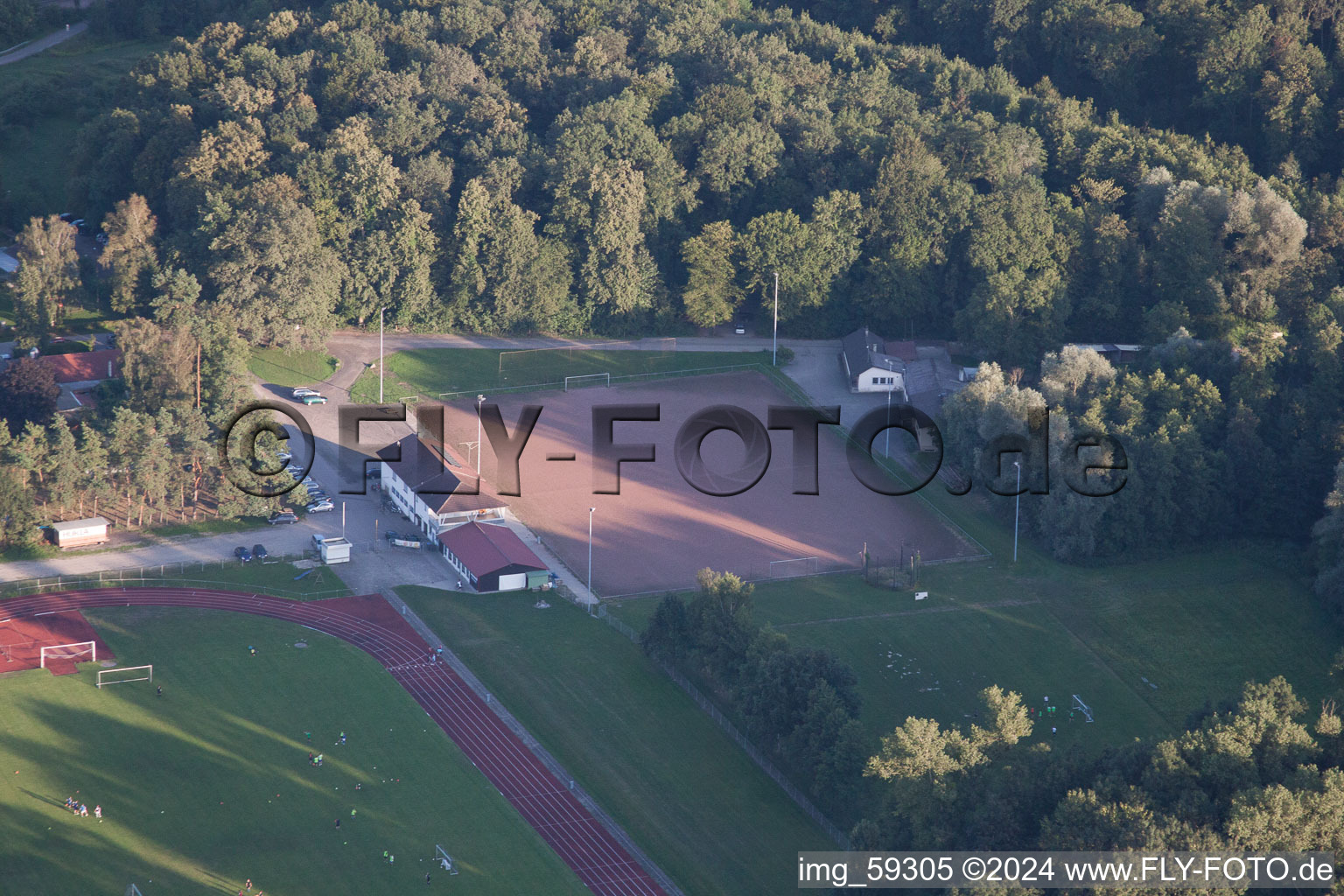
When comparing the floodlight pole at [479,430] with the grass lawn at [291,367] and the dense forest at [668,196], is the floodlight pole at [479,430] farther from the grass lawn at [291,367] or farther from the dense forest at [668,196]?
the dense forest at [668,196]

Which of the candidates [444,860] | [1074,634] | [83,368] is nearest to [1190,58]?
[1074,634]

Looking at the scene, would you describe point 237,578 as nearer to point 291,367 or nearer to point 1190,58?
point 291,367

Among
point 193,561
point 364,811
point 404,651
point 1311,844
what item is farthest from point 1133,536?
point 193,561

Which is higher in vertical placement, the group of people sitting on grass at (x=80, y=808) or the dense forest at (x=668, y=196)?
the dense forest at (x=668, y=196)

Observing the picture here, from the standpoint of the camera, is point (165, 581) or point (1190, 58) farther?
point (1190, 58)

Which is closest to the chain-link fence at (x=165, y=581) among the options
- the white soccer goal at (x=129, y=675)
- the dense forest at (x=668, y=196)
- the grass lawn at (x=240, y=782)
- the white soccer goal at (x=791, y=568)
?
the grass lawn at (x=240, y=782)

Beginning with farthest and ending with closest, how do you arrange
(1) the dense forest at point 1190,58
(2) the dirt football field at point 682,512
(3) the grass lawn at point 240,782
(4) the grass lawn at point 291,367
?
1. (1) the dense forest at point 1190,58
2. (4) the grass lawn at point 291,367
3. (2) the dirt football field at point 682,512
4. (3) the grass lawn at point 240,782
